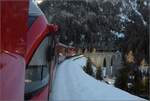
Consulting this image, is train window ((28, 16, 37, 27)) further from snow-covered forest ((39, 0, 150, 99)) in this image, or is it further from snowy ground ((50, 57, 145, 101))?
snow-covered forest ((39, 0, 150, 99))

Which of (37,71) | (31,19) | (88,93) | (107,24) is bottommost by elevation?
(88,93)

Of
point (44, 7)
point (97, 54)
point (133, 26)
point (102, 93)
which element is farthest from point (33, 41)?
point (133, 26)

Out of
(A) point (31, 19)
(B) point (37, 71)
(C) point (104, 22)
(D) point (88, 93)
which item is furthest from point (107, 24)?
(A) point (31, 19)

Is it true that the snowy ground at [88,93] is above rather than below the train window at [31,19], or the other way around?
below

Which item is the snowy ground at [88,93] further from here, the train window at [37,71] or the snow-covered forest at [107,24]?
the snow-covered forest at [107,24]

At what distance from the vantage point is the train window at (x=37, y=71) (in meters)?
4.08

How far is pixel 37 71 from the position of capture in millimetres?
4582

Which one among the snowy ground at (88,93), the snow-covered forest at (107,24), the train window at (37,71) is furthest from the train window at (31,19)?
the snow-covered forest at (107,24)

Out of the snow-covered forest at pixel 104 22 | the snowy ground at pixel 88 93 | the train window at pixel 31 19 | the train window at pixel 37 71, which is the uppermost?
the snow-covered forest at pixel 104 22

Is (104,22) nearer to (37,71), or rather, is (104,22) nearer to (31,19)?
(37,71)

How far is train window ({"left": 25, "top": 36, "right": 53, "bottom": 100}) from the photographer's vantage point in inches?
161

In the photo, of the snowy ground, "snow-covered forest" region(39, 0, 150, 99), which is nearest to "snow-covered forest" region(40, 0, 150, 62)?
"snow-covered forest" region(39, 0, 150, 99)

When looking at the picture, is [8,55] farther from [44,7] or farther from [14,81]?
[44,7]

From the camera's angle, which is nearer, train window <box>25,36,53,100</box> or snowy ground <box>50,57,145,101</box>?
train window <box>25,36,53,100</box>
